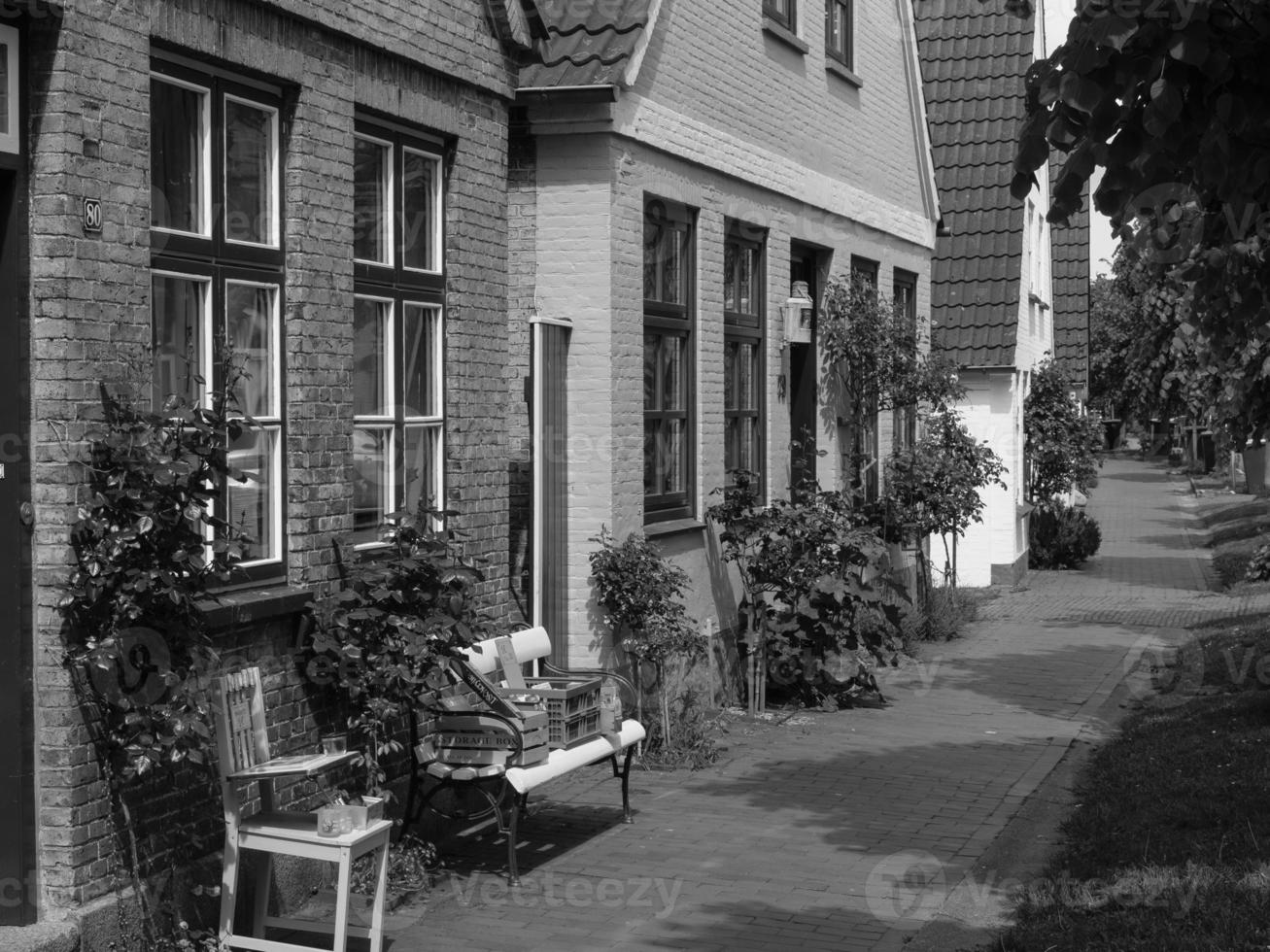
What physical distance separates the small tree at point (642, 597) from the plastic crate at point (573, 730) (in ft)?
5.37

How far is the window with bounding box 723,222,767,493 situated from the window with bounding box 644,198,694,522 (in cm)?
75

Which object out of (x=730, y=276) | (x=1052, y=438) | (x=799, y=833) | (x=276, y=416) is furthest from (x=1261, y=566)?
(x=1052, y=438)

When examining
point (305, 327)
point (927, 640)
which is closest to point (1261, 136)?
point (305, 327)

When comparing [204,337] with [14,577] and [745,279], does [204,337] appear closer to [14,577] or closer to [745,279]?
[14,577]

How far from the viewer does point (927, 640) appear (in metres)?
16.4

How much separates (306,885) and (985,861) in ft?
10.7

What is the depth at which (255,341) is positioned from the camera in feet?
22.5

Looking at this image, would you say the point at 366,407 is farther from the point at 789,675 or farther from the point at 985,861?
the point at 789,675

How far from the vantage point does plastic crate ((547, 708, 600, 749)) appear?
25.6 ft

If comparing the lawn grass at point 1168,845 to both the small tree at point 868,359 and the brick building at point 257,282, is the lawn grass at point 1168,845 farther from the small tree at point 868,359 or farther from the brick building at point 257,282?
the small tree at point 868,359

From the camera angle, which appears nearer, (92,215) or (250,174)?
(92,215)

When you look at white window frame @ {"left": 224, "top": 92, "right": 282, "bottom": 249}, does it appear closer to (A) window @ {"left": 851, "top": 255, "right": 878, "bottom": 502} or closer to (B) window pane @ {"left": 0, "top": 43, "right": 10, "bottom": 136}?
(B) window pane @ {"left": 0, "top": 43, "right": 10, "bottom": 136}

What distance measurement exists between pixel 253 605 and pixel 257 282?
1.36 m

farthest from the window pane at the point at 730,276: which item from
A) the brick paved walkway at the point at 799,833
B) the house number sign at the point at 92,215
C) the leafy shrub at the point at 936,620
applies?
the house number sign at the point at 92,215
